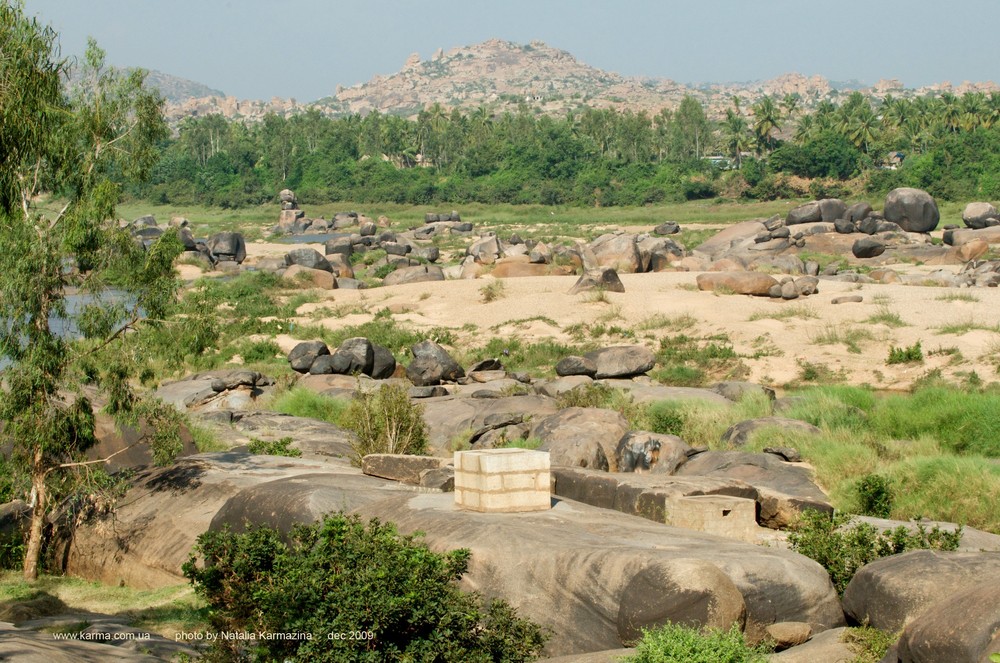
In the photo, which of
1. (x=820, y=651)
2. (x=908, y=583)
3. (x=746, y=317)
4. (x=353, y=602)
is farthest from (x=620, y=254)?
(x=353, y=602)

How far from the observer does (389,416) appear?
67.5ft

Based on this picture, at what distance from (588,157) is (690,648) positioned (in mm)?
100494

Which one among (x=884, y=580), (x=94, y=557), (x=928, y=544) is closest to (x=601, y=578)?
(x=884, y=580)

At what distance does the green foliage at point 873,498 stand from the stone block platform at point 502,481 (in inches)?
238

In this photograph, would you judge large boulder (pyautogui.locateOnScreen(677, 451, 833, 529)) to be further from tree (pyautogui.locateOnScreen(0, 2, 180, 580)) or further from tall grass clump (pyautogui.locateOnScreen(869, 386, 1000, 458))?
tree (pyautogui.locateOnScreen(0, 2, 180, 580))

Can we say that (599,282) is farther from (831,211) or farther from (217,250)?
(217,250)

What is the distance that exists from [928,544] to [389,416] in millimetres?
10534

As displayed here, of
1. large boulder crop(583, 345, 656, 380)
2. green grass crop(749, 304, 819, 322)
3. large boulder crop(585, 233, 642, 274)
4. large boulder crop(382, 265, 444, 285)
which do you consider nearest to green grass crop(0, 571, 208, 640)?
large boulder crop(583, 345, 656, 380)

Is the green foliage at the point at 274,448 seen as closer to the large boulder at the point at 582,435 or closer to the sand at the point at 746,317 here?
the large boulder at the point at 582,435

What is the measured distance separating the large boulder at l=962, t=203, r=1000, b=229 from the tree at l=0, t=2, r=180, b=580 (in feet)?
170

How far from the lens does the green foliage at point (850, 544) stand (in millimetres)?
11922

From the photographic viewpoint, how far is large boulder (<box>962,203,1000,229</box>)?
5888 cm

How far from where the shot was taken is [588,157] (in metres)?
107

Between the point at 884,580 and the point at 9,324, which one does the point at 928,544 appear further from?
the point at 9,324
